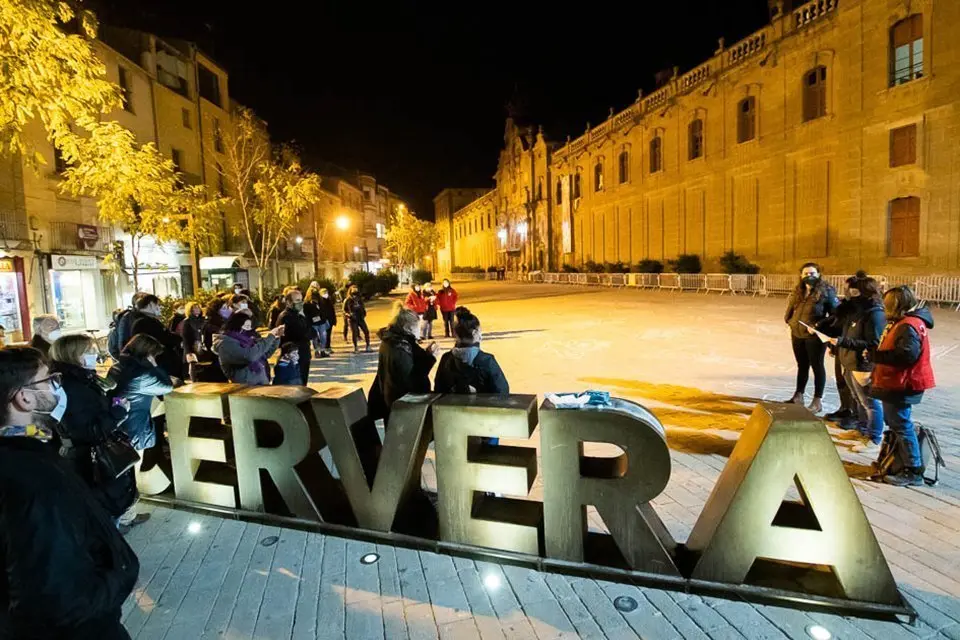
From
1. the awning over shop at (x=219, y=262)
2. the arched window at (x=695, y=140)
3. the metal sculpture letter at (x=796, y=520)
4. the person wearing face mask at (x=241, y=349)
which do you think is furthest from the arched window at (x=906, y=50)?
the awning over shop at (x=219, y=262)

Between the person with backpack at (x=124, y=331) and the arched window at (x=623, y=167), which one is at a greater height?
the arched window at (x=623, y=167)

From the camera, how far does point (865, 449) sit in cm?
546

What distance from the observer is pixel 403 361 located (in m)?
4.60

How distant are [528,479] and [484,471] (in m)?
0.30

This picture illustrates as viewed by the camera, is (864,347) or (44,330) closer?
(864,347)

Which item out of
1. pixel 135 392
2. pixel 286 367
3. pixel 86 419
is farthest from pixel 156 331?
pixel 86 419

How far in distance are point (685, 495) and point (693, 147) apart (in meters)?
33.6

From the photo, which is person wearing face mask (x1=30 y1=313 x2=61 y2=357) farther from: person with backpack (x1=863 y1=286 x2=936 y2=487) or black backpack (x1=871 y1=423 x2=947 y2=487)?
black backpack (x1=871 y1=423 x2=947 y2=487)

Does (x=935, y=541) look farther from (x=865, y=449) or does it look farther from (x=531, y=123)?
(x=531, y=123)

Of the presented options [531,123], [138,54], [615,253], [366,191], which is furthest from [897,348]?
[531,123]

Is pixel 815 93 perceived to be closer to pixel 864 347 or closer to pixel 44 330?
pixel 864 347

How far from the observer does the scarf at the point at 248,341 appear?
590 centimetres

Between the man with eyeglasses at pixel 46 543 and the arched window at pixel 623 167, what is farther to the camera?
the arched window at pixel 623 167

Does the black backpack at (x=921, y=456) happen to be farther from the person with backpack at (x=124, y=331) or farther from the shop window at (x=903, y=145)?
the shop window at (x=903, y=145)
